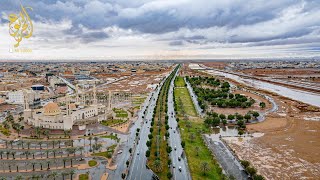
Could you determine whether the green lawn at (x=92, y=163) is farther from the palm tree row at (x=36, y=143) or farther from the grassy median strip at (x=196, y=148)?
the grassy median strip at (x=196, y=148)

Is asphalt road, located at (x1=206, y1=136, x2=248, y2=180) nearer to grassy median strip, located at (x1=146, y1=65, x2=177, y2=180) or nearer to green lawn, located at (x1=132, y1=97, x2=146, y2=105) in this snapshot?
grassy median strip, located at (x1=146, y1=65, x2=177, y2=180)

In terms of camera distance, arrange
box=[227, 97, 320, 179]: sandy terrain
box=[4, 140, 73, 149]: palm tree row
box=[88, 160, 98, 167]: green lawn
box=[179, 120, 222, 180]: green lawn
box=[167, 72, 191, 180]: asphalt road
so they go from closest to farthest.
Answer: box=[179, 120, 222, 180]: green lawn, box=[167, 72, 191, 180]: asphalt road, box=[227, 97, 320, 179]: sandy terrain, box=[88, 160, 98, 167]: green lawn, box=[4, 140, 73, 149]: palm tree row

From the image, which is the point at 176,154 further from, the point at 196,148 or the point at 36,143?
the point at 36,143

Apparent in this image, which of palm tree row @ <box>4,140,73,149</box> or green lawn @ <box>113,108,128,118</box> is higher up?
green lawn @ <box>113,108,128,118</box>

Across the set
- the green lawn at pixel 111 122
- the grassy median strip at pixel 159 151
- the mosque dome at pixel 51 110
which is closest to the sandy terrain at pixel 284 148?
the grassy median strip at pixel 159 151

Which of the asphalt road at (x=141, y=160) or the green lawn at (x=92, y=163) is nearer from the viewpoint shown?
the asphalt road at (x=141, y=160)

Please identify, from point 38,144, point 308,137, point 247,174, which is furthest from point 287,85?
point 38,144

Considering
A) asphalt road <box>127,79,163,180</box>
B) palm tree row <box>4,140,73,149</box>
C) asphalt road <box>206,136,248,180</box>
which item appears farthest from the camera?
palm tree row <box>4,140,73,149</box>

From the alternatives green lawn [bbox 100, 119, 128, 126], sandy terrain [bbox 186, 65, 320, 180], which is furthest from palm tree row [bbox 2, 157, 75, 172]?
sandy terrain [bbox 186, 65, 320, 180]
